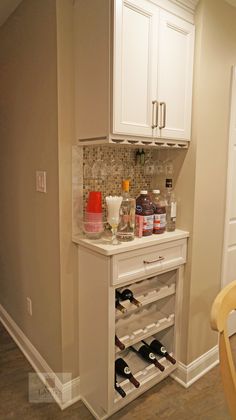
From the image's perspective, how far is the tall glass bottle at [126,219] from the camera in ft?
5.18

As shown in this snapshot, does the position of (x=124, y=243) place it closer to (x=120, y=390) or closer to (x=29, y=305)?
(x=120, y=390)

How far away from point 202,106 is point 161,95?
306 mm

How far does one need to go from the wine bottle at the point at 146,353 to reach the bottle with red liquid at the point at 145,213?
77cm

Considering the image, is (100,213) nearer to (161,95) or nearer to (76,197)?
(76,197)

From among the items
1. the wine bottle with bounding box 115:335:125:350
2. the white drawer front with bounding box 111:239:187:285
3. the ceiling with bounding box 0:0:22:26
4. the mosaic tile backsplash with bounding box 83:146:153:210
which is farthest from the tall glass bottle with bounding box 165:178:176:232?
the ceiling with bounding box 0:0:22:26

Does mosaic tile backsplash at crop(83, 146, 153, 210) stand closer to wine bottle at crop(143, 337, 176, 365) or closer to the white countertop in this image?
the white countertop

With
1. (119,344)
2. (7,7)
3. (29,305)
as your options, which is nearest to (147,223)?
(119,344)

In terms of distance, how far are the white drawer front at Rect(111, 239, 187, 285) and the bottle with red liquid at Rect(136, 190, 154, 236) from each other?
0.11 m

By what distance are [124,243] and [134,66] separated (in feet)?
2.86

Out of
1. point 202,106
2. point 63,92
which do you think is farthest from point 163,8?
point 63,92

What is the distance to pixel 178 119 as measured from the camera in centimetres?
163

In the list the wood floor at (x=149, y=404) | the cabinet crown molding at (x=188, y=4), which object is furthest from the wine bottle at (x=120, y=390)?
the cabinet crown molding at (x=188, y=4)

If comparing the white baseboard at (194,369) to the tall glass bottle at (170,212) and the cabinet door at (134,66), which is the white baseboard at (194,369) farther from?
the cabinet door at (134,66)

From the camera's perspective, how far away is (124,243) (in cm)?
153
